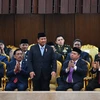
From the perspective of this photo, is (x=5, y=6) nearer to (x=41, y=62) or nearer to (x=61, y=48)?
(x=61, y=48)

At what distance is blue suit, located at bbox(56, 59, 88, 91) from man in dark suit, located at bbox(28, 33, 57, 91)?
37 cm

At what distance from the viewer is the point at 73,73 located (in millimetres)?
8891

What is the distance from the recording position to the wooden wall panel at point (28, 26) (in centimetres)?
1218

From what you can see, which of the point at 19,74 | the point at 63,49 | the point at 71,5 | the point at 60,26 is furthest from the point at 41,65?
the point at 60,26

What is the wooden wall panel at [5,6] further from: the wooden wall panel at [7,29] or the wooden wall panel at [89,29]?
the wooden wall panel at [89,29]

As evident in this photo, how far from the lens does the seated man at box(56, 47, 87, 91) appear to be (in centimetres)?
884

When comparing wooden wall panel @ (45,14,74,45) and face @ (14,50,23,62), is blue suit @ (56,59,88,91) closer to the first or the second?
face @ (14,50,23,62)

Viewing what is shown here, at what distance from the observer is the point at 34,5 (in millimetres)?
11875

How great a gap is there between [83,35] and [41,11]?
52.0 inches

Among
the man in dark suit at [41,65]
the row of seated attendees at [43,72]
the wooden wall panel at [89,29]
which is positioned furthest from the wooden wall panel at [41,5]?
the man in dark suit at [41,65]

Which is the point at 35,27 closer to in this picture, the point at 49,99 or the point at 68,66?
the point at 68,66

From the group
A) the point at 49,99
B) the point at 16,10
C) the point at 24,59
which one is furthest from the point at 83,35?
the point at 49,99

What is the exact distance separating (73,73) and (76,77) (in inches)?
4.1

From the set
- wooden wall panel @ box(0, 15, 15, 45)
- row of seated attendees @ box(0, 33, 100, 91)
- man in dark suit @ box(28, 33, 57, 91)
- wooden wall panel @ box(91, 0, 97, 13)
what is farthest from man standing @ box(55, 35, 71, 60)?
wooden wall panel @ box(0, 15, 15, 45)
